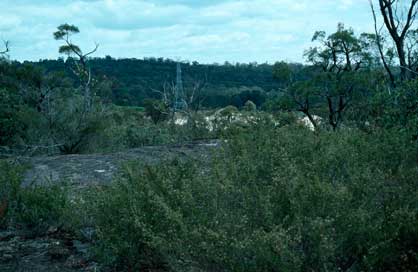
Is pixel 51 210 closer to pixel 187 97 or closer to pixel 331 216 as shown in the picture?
pixel 331 216

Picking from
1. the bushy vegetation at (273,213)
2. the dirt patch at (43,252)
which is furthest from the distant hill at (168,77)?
the bushy vegetation at (273,213)

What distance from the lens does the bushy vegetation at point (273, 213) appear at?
342 centimetres

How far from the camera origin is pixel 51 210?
18.4 feet

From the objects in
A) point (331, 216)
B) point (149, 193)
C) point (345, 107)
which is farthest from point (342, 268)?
point (345, 107)

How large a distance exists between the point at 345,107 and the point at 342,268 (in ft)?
52.4

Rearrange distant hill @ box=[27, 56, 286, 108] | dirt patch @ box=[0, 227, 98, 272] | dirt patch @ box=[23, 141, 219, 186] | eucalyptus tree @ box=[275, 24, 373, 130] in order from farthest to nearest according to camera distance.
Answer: distant hill @ box=[27, 56, 286, 108], eucalyptus tree @ box=[275, 24, 373, 130], dirt patch @ box=[23, 141, 219, 186], dirt patch @ box=[0, 227, 98, 272]

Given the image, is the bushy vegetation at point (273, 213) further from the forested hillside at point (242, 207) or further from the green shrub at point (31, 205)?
the green shrub at point (31, 205)

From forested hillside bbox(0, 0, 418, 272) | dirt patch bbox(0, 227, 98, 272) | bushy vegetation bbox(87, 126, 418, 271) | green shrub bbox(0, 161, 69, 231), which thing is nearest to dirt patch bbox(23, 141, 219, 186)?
forested hillside bbox(0, 0, 418, 272)

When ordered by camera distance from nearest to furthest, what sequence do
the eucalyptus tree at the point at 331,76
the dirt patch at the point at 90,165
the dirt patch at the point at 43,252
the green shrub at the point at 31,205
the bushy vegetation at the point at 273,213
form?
1. the bushy vegetation at the point at 273,213
2. the dirt patch at the point at 43,252
3. the green shrub at the point at 31,205
4. the dirt patch at the point at 90,165
5. the eucalyptus tree at the point at 331,76

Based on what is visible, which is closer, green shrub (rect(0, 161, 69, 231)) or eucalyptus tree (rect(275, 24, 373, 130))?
green shrub (rect(0, 161, 69, 231))

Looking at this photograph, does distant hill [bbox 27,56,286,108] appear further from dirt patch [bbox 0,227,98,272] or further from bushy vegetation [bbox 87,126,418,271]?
bushy vegetation [bbox 87,126,418,271]

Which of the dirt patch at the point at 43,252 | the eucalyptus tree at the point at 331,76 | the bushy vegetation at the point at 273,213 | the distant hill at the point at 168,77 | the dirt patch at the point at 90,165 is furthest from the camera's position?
the distant hill at the point at 168,77

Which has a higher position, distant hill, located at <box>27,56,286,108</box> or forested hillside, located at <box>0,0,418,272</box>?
distant hill, located at <box>27,56,286,108</box>

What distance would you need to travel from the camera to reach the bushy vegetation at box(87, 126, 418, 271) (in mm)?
3424
